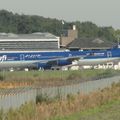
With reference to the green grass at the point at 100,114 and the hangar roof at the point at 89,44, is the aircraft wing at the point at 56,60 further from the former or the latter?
the green grass at the point at 100,114

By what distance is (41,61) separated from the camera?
10225 cm

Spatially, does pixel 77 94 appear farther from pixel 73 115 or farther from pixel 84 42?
pixel 84 42

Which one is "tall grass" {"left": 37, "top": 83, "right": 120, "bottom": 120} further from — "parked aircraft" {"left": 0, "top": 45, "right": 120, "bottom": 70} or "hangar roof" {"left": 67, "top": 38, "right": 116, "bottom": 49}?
"hangar roof" {"left": 67, "top": 38, "right": 116, "bottom": 49}

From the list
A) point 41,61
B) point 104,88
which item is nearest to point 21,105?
point 104,88

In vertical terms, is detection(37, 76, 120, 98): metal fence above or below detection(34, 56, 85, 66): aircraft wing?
above

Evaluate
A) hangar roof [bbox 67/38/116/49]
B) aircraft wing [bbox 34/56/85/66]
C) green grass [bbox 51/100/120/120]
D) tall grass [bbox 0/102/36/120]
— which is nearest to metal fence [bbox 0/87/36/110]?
tall grass [bbox 0/102/36/120]

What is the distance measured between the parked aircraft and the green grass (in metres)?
70.4

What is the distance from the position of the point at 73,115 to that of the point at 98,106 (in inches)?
188

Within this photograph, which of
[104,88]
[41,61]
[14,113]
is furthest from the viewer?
[41,61]

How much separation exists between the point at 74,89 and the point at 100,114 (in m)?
7.48

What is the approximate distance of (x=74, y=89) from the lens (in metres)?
31.0

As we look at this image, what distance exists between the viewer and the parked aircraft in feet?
321

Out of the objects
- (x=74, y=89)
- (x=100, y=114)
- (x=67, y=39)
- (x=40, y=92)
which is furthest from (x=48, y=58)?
(x=100, y=114)

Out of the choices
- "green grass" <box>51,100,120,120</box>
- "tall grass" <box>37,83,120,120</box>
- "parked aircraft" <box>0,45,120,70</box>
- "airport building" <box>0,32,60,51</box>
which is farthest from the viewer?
"airport building" <box>0,32,60,51</box>
